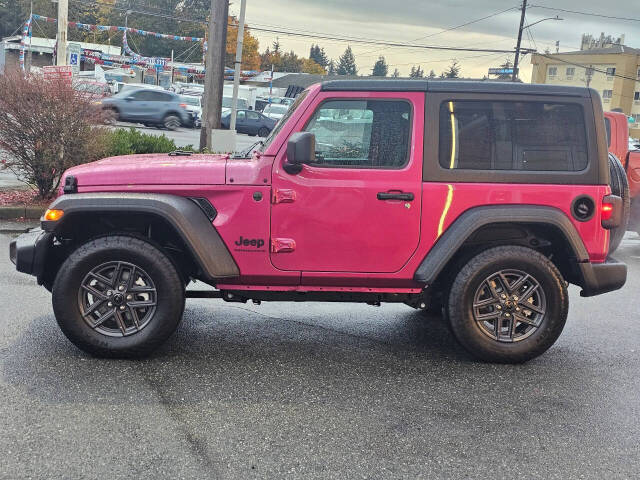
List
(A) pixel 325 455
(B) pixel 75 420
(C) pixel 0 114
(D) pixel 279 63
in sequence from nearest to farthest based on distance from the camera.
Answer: (A) pixel 325 455 → (B) pixel 75 420 → (C) pixel 0 114 → (D) pixel 279 63

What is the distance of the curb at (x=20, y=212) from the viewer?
32.0 feet

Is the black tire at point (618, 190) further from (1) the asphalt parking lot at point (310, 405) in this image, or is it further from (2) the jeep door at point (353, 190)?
(2) the jeep door at point (353, 190)

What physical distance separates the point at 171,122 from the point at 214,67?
17.8m

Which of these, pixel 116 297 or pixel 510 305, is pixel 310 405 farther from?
pixel 510 305

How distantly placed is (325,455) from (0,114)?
7.88 m

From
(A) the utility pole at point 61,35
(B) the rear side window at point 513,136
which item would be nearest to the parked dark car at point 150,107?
(A) the utility pole at point 61,35

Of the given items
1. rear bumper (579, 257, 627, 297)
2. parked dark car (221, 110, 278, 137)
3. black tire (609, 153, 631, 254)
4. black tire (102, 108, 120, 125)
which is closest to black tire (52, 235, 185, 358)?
rear bumper (579, 257, 627, 297)

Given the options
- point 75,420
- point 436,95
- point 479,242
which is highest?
point 436,95

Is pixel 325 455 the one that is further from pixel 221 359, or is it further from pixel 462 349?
pixel 462 349

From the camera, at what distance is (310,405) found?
4078 millimetres

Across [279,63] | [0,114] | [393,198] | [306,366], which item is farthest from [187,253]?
[279,63]

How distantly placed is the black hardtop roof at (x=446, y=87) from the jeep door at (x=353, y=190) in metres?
0.05

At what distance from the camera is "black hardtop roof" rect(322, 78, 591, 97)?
4750mm

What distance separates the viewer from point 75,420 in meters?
3.72
